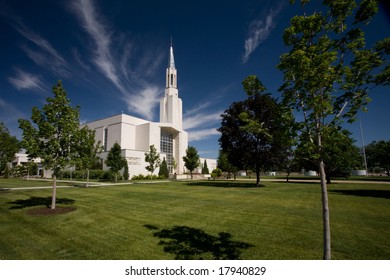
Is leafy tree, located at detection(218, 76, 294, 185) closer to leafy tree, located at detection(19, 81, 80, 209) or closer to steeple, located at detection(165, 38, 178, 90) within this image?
leafy tree, located at detection(19, 81, 80, 209)

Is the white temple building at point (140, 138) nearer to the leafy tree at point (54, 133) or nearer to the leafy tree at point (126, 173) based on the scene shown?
the leafy tree at point (126, 173)

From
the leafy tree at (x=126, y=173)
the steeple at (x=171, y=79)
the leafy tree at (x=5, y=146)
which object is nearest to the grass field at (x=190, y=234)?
the leafy tree at (x=5, y=146)

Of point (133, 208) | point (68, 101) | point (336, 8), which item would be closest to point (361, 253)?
point (336, 8)

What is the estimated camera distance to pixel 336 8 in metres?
4.39

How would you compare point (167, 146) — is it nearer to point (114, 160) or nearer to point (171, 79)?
point (114, 160)

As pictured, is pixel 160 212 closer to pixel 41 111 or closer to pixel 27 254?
pixel 27 254

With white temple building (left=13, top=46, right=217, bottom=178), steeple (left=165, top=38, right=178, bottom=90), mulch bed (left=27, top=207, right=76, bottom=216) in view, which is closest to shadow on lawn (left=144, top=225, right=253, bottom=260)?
mulch bed (left=27, top=207, right=76, bottom=216)

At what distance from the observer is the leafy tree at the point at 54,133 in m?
10.5

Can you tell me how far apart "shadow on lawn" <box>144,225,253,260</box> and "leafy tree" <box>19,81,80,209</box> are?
7.07 m

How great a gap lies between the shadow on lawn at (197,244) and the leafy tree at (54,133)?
23.2ft

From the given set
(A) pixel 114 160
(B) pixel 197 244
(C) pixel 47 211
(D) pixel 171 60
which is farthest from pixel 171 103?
(B) pixel 197 244

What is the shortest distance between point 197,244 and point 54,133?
9687 mm

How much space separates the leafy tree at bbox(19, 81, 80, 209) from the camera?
10477 millimetres
